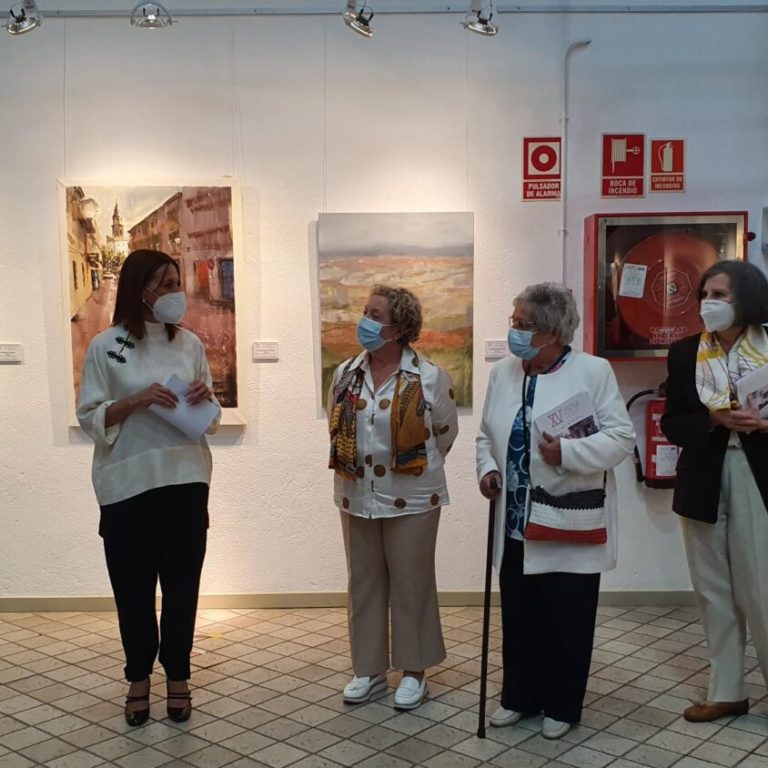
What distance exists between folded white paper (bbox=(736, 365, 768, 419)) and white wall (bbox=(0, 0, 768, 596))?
1543 mm

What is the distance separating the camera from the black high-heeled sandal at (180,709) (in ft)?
10.7

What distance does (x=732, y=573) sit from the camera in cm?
317

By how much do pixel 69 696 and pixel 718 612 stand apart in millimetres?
2565

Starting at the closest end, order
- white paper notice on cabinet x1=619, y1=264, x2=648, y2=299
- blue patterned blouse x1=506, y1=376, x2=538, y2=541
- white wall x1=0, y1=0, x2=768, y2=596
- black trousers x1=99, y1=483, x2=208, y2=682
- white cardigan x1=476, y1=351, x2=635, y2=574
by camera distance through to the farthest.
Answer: white cardigan x1=476, y1=351, x2=635, y2=574
blue patterned blouse x1=506, y1=376, x2=538, y2=541
black trousers x1=99, y1=483, x2=208, y2=682
white paper notice on cabinet x1=619, y1=264, x2=648, y2=299
white wall x1=0, y1=0, x2=768, y2=596

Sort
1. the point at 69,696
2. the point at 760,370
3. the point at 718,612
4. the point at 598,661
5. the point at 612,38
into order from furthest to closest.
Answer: the point at 612,38
the point at 598,661
the point at 69,696
the point at 718,612
the point at 760,370

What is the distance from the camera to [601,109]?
14.9 feet

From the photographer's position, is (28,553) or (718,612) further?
(28,553)

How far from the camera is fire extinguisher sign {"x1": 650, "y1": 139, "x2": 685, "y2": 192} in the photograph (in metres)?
4.53

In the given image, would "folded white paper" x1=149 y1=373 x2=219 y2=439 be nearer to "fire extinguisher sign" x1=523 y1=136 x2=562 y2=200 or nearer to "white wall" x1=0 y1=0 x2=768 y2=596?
"white wall" x1=0 y1=0 x2=768 y2=596

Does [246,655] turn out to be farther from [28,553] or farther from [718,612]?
[718,612]

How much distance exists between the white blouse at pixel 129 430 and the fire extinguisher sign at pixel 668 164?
2.76 metres

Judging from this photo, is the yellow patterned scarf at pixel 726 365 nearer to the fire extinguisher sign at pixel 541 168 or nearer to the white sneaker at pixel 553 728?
the white sneaker at pixel 553 728

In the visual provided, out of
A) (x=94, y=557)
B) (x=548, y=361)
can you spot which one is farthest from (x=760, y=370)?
(x=94, y=557)

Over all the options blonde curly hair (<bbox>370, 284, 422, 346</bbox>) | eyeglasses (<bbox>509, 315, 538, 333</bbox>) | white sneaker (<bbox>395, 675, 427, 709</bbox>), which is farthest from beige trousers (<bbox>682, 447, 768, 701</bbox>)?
blonde curly hair (<bbox>370, 284, 422, 346</bbox>)
